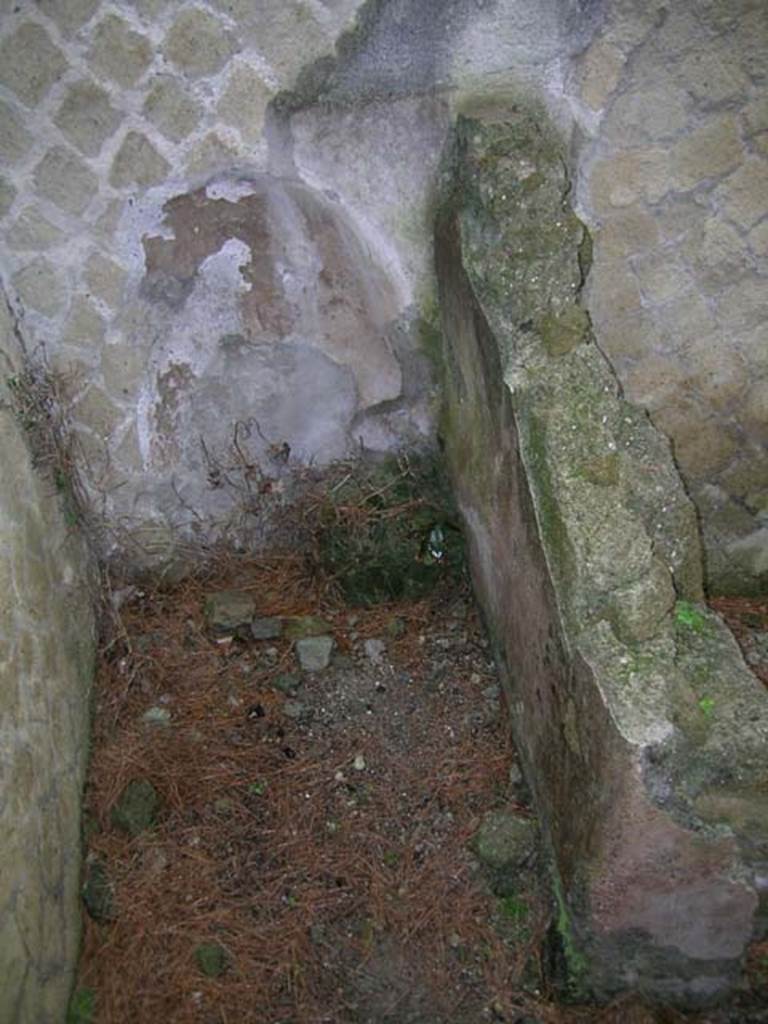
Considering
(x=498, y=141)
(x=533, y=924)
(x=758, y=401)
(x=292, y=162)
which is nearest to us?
(x=533, y=924)

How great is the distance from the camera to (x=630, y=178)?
331 centimetres

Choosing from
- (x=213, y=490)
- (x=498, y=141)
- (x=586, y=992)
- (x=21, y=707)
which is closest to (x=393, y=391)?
(x=213, y=490)

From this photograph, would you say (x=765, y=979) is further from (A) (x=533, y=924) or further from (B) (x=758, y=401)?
(B) (x=758, y=401)

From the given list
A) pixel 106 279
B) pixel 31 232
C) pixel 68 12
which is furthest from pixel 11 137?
pixel 106 279

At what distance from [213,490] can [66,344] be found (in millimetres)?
743

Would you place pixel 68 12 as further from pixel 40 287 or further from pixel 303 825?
pixel 303 825

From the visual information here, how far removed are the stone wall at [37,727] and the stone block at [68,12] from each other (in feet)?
2.76

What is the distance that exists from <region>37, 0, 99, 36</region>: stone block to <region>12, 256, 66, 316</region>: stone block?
689 millimetres

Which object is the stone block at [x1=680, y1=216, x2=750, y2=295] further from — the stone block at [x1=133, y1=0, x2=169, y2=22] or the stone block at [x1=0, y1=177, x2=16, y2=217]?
the stone block at [x1=0, y1=177, x2=16, y2=217]

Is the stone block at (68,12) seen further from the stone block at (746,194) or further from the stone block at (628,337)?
the stone block at (746,194)

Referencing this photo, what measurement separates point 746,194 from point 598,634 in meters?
1.71

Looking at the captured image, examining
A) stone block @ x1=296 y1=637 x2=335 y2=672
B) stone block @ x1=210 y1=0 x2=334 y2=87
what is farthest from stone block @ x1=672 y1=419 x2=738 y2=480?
stone block @ x1=210 y1=0 x2=334 y2=87

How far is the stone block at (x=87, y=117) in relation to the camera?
3.11m

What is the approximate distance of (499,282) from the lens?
2.88 m
